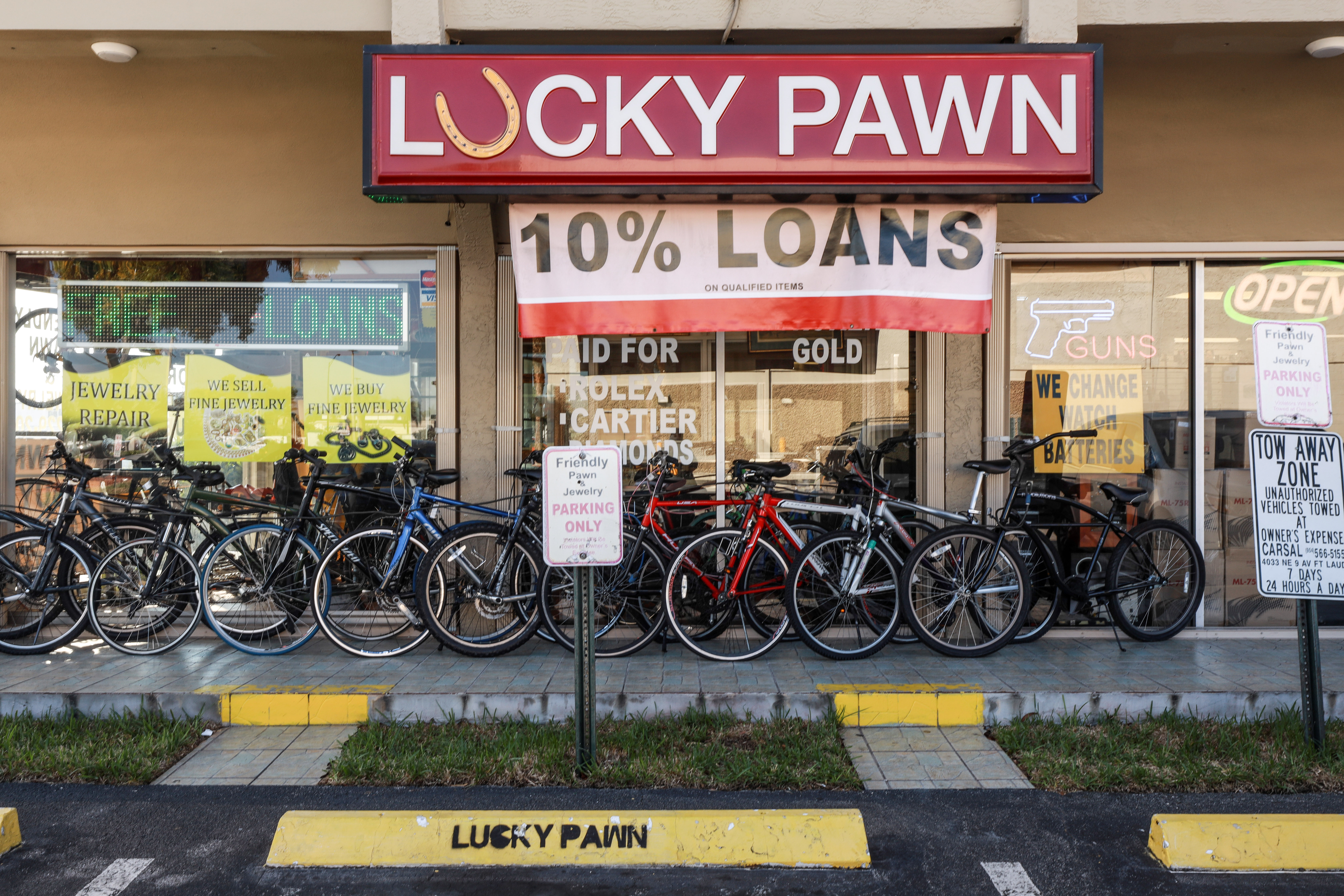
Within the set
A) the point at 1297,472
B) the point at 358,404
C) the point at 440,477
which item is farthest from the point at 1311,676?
the point at 358,404

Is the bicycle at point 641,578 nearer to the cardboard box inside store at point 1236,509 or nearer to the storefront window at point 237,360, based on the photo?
Result: the storefront window at point 237,360

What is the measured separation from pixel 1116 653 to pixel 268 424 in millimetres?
6596

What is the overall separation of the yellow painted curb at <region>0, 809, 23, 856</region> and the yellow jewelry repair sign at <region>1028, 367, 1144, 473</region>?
653 centimetres

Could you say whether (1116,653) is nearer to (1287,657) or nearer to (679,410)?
(1287,657)

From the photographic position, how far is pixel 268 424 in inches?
261

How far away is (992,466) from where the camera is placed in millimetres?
5867

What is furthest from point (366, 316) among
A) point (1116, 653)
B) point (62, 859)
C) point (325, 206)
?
point (1116, 653)

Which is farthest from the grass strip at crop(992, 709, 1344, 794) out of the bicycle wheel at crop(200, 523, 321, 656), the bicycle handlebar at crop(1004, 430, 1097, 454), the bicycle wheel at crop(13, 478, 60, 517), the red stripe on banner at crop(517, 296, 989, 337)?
the bicycle wheel at crop(13, 478, 60, 517)

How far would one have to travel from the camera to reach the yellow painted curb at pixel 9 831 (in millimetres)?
3328

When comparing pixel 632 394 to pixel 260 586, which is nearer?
pixel 260 586

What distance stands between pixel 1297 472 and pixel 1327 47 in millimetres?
3586

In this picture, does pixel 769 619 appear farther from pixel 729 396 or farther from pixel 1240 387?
pixel 1240 387

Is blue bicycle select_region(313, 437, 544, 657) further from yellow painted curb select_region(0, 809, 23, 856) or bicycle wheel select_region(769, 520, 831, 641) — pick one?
yellow painted curb select_region(0, 809, 23, 856)

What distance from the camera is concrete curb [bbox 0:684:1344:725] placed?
185 inches
